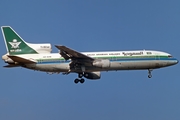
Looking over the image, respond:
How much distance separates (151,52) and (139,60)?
2.56 m

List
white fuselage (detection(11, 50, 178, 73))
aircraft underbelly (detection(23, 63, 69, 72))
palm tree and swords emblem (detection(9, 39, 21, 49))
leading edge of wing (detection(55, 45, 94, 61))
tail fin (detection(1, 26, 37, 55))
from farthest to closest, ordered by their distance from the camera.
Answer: palm tree and swords emblem (detection(9, 39, 21, 49)) → tail fin (detection(1, 26, 37, 55)) → white fuselage (detection(11, 50, 178, 73)) → aircraft underbelly (detection(23, 63, 69, 72)) → leading edge of wing (detection(55, 45, 94, 61))

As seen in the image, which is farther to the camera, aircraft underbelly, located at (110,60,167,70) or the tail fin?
the tail fin

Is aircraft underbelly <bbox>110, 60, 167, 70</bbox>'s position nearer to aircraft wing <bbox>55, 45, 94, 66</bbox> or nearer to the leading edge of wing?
aircraft wing <bbox>55, 45, 94, 66</bbox>

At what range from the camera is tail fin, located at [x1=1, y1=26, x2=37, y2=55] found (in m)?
54.8

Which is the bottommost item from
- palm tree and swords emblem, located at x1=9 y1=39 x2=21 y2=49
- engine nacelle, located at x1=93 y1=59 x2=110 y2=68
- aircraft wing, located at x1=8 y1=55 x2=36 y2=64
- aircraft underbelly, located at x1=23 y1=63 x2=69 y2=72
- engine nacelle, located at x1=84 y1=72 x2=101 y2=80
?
engine nacelle, located at x1=84 y1=72 x2=101 y2=80

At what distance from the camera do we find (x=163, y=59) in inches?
2188

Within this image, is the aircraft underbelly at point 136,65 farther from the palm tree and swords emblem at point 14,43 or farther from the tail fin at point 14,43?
the palm tree and swords emblem at point 14,43

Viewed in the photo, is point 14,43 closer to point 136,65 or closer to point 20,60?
point 20,60

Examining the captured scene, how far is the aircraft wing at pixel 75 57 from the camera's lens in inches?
2029

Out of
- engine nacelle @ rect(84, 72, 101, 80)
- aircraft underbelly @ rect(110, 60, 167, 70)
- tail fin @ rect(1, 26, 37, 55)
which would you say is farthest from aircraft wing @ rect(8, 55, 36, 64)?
aircraft underbelly @ rect(110, 60, 167, 70)

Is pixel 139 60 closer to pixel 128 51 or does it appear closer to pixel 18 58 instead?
pixel 128 51

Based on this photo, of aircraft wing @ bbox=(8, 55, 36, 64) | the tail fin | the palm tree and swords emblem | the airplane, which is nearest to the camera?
aircraft wing @ bbox=(8, 55, 36, 64)

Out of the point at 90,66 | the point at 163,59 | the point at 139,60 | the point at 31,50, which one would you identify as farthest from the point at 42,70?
the point at 163,59

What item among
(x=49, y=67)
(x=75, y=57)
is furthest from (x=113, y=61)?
(x=49, y=67)
